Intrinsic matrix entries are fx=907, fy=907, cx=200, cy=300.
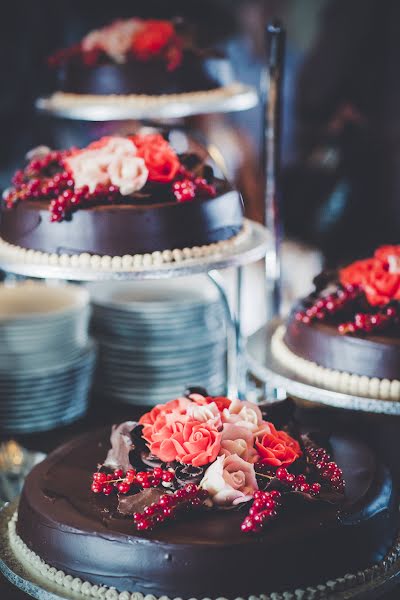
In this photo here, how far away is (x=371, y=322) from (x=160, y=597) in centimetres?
92

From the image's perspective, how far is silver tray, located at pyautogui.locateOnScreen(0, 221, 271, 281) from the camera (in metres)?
2.14

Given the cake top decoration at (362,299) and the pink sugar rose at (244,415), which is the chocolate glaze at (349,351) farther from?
the pink sugar rose at (244,415)

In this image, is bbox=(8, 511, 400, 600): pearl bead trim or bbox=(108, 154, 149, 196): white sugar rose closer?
bbox=(8, 511, 400, 600): pearl bead trim

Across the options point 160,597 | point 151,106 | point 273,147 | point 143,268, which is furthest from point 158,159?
point 160,597

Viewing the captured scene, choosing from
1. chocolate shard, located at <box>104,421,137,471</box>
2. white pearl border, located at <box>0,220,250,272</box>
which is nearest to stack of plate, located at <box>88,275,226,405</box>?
white pearl border, located at <box>0,220,250,272</box>

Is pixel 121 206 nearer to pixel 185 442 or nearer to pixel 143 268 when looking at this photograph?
pixel 143 268

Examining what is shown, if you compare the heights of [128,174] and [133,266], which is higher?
[128,174]

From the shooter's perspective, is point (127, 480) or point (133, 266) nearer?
point (127, 480)

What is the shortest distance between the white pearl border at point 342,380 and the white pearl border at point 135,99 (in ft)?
3.29

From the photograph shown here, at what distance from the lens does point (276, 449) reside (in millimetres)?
1779

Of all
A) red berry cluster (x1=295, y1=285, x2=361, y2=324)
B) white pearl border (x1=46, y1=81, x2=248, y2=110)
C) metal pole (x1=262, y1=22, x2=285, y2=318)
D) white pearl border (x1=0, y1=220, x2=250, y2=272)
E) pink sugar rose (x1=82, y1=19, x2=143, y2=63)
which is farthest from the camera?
pink sugar rose (x1=82, y1=19, x2=143, y2=63)

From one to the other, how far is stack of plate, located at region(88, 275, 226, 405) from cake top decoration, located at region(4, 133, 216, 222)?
0.70 meters

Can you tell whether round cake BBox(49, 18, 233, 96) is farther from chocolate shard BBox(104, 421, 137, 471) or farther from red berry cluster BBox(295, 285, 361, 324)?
chocolate shard BBox(104, 421, 137, 471)

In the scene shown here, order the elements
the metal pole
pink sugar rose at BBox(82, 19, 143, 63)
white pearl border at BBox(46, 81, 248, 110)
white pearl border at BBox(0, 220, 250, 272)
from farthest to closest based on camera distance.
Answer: pink sugar rose at BBox(82, 19, 143, 63), white pearl border at BBox(46, 81, 248, 110), the metal pole, white pearl border at BBox(0, 220, 250, 272)
